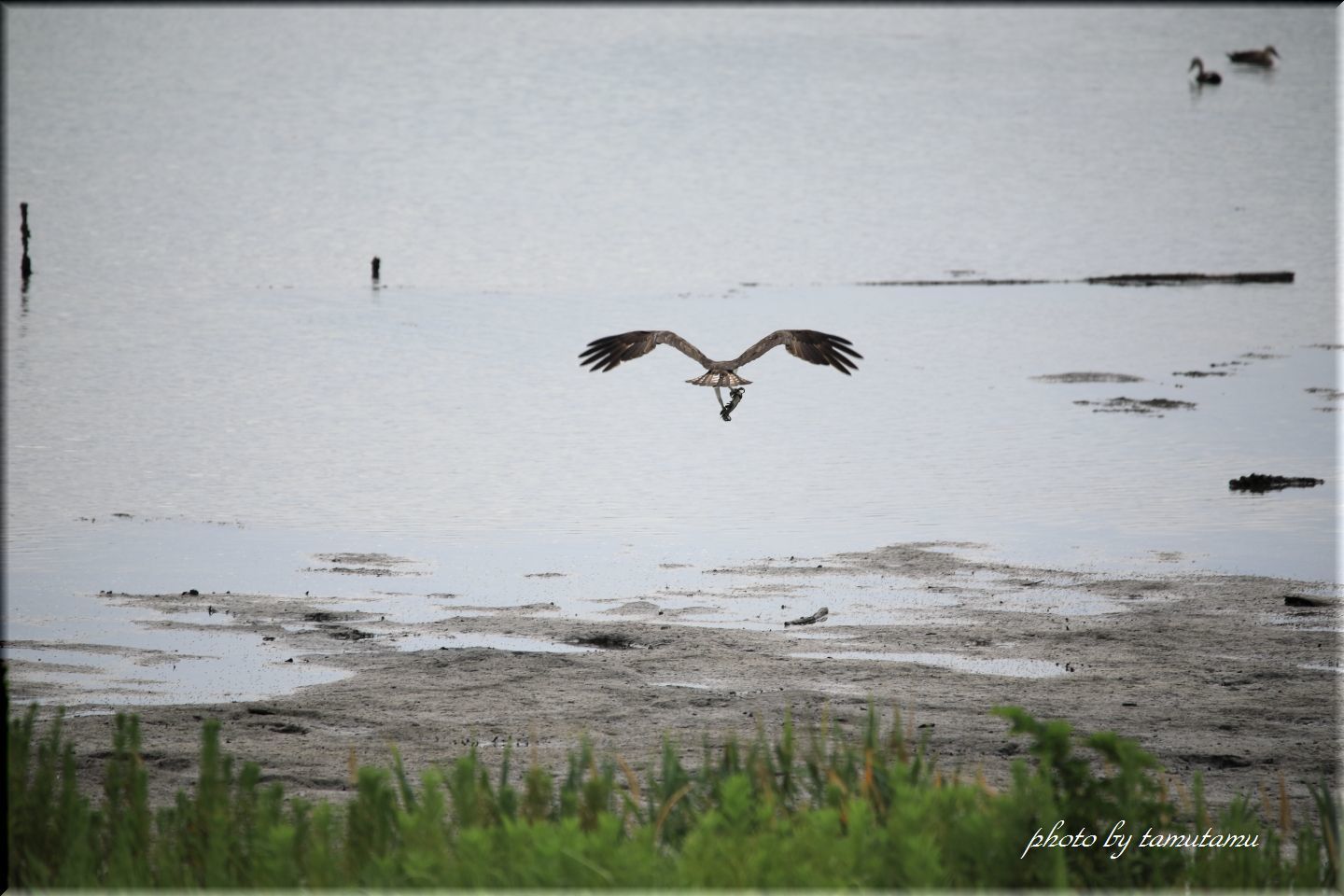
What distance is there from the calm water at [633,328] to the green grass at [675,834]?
694 cm

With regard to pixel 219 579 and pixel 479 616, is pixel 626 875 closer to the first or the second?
pixel 479 616

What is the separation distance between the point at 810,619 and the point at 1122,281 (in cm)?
2317

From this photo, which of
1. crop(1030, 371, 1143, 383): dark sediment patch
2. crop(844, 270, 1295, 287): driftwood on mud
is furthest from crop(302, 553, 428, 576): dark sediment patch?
crop(844, 270, 1295, 287): driftwood on mud

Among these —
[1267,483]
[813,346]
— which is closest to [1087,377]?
[1267,483]

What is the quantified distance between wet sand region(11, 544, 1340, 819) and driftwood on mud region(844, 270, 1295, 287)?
61.8 ft

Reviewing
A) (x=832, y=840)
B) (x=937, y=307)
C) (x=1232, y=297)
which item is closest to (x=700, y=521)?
(x=832, y=840)

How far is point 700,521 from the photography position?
1645 cm

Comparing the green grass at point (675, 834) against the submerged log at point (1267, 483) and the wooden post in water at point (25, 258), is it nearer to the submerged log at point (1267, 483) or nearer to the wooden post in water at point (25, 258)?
the submerged log at point (1267, 483)

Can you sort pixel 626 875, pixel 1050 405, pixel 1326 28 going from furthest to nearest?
pixel 1326 28 < pixel 1050 405 < pixel 626 875

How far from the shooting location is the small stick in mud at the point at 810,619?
13059 millimetres

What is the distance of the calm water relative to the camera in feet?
53.2

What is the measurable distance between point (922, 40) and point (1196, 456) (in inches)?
3810

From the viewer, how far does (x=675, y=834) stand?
21.5ft

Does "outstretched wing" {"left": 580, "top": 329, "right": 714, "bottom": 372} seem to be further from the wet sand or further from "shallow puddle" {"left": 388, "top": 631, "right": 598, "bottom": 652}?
"shallow puddle" {"left": 388, "top": 631, "right": 598, "bottom": 652}
